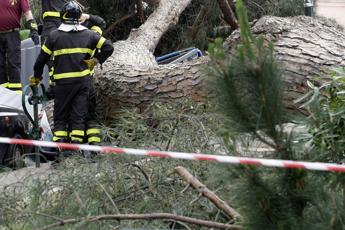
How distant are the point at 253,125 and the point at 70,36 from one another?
4542 mm

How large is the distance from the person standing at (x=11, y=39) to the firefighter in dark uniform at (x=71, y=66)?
1.39m

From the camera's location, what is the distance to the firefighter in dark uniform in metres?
6.74

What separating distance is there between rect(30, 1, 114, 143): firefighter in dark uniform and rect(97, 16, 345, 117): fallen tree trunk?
14.9 inches

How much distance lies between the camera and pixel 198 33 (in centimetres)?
1043

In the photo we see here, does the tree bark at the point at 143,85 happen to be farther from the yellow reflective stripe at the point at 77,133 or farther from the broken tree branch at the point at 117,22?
the broken tree branch at the point at 117,22

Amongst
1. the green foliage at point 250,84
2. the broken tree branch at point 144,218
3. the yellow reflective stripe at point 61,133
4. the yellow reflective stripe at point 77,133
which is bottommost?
the yellow reflective stripe at point 61,133

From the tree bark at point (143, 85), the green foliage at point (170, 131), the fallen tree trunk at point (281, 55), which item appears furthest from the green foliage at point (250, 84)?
the tree bark at point (143, 85)

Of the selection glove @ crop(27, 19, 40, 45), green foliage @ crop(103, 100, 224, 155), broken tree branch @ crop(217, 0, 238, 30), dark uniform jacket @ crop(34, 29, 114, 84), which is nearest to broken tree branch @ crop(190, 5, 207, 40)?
broken tree branch @ crop(217, 0, 238, 30)

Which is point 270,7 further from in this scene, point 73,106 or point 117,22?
point 73,106

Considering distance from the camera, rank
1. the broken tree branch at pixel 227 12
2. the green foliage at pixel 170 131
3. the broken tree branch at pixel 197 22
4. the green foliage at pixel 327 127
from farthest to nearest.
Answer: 1. the broken tree branch at pixel 197 22
2. the broken tree branch at pixel 227 12
3. the green foliage at pixel 170 131
4. the green foliage at pixel 327 127

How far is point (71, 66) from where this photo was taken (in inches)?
266

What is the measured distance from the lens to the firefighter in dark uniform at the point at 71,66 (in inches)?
265

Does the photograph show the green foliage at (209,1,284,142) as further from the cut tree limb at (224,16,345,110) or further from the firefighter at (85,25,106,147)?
the firefighter at (85,25,106,147)

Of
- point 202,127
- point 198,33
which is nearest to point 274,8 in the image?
point 198,33
